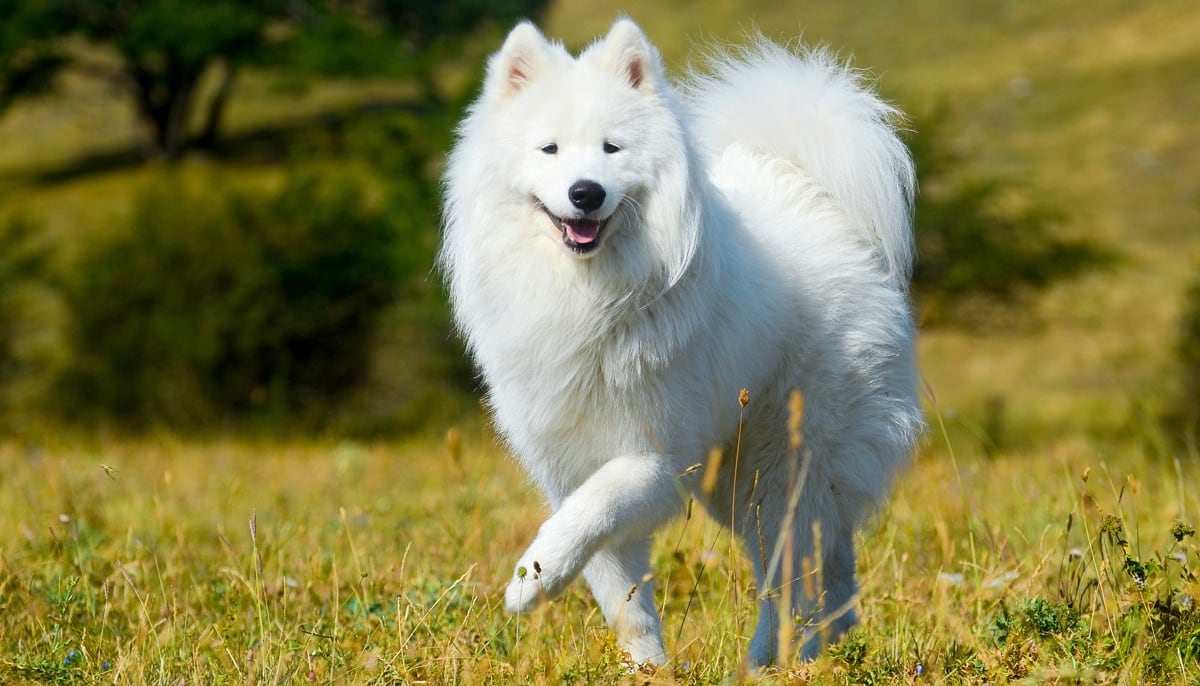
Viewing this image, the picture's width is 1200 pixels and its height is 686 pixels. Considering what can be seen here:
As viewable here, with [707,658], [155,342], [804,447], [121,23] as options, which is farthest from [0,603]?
[121,23]

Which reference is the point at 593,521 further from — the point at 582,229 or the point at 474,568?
the point at 474,568

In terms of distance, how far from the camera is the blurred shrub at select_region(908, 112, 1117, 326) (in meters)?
15.7

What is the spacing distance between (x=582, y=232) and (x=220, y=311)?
10916 mm

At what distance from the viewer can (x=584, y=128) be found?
3465 mm

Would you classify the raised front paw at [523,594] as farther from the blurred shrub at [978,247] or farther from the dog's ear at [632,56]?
the blurred shrub at [978,247]

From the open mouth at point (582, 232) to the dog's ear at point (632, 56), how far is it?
0.49m

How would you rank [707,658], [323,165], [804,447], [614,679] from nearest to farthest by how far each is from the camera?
[614,679], [707,658], [804,447], [323,165]

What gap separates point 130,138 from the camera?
123 ft

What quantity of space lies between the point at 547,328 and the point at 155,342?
11125 millimetres

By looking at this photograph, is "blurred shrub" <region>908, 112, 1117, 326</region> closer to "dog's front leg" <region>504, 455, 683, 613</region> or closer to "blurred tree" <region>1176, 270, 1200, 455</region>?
"blurred tree" <region>1176, 270, 1200, 455</region>

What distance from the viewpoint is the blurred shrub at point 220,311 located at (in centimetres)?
1345

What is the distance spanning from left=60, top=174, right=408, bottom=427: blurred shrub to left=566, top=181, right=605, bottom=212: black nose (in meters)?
10.2

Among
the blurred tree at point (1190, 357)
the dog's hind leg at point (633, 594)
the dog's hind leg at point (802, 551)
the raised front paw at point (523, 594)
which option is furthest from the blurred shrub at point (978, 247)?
the raised front paw at point (523, 594)

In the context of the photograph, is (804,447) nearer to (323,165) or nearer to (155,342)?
(155,342)
